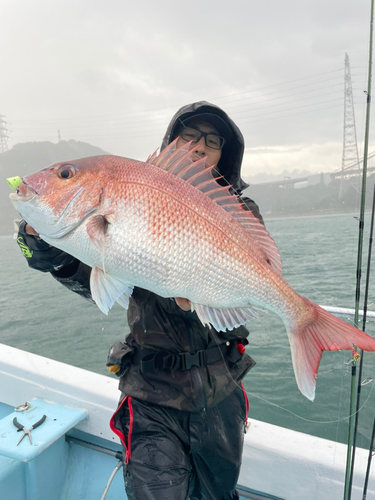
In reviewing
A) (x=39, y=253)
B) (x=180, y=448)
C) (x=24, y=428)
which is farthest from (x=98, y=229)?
(x=24, y=428)

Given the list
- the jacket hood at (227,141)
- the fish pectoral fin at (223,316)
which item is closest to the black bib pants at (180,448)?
the fish pectoral fin at (223,316)

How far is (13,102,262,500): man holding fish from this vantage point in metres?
Result: 1.73

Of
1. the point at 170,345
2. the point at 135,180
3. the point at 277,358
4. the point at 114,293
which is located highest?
the point at 135,180

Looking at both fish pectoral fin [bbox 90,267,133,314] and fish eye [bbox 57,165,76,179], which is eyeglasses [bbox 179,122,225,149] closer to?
fish eye [bbox 57,165,76,179]

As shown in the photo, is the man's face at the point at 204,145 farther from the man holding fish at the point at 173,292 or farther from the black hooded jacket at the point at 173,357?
the black hooded jacket at the point at 173,357

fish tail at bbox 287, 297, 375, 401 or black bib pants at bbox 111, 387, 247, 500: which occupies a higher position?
fish tail at bbox 287, 297, 375, 401

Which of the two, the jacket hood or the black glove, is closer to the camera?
the black glove

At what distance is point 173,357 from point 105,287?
56 cm

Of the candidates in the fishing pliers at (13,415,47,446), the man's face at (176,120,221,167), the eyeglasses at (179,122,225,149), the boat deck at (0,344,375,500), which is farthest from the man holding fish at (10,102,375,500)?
the fishing pliers at (13,415,47,446)

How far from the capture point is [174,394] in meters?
1.81

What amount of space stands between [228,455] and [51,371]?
6.12ft

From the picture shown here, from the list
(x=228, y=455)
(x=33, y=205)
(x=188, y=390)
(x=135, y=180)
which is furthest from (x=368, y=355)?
(x=33, y=205)

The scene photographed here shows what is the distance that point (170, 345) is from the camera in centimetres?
188

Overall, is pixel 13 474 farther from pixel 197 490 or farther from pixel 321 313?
pixel 321 313
